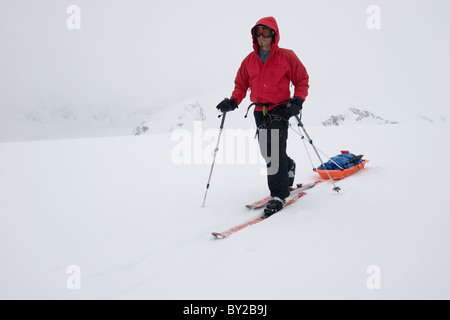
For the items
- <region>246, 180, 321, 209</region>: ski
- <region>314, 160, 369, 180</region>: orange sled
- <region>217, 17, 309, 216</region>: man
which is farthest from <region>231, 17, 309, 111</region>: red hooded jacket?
<region>314, 160, 369, 180</region>: orange sled

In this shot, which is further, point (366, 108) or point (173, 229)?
point (366, 108)

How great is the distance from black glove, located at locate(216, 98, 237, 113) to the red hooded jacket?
1.09 feet

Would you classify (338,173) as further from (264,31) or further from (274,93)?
(264,31)

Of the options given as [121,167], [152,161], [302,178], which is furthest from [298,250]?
[152,161]

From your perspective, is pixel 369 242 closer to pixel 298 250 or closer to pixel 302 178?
pixel 298 250

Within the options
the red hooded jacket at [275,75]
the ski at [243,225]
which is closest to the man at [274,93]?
the red hooded jacket at [275,75]

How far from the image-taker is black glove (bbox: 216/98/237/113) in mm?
4484

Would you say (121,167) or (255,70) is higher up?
(255,70)

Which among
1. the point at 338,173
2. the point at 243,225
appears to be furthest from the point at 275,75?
the point at 338,173

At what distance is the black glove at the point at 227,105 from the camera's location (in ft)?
14.7

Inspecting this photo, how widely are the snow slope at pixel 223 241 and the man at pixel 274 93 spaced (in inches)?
20.7

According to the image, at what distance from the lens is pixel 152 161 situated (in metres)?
9.17

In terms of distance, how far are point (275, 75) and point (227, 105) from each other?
888mm

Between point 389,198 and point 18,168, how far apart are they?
31.0ft
